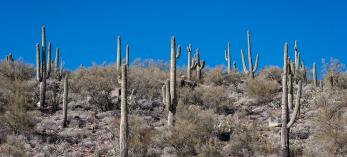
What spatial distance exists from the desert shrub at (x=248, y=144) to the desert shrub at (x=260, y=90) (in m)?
5.71

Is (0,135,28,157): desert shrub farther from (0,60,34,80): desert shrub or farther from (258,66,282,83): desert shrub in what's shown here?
(258,66,282,83): desert shrub

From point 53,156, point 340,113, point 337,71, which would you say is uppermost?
point 337,71

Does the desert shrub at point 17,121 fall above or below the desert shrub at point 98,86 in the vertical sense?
below

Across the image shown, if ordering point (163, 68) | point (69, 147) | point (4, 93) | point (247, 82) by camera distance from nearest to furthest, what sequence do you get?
1. point (69, 147)
2. point (4, 93)
3. point (247, 82)
4. point (163, 68)

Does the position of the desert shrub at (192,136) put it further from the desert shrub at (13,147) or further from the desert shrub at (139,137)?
the desert shrub at (13,147)

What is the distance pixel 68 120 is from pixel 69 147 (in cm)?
257

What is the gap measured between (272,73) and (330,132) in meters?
12.1

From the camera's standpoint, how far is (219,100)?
2500 cm

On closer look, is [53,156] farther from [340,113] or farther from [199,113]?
[340,113]

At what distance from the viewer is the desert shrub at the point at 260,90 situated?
25469 millimetres

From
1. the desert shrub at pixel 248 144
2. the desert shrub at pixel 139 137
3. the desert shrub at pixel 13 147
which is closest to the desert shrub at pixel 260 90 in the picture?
the desert shrub at pixel 248 144

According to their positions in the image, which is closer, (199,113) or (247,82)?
Answer: (199,113)

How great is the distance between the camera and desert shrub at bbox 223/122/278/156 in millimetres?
18703

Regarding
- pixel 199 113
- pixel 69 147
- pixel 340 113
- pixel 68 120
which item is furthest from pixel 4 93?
pixel 340 113
